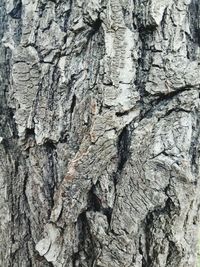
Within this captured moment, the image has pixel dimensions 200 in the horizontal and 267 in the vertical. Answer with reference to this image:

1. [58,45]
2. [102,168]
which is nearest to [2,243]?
[102,168]

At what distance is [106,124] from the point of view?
1.16m

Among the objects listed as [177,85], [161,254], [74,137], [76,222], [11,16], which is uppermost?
[11,16]

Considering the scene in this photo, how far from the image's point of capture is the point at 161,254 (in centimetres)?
124

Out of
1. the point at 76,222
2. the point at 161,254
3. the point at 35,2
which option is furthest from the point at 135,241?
the point at 35,2

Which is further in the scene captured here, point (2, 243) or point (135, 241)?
point (2, 243)

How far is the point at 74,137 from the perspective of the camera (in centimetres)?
→ 123

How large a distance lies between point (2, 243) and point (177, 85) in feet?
2.88

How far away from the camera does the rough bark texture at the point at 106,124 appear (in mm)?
1148

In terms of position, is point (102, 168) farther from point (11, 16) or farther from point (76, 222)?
point (11, 16)

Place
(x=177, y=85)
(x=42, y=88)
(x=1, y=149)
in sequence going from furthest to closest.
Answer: (x=1, y=149)
(x=42, y=88)
(x=177, y=85)

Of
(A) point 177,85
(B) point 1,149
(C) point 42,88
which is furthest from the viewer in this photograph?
(B) point 1,149

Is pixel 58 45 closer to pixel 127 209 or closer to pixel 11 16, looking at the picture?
pixel 11 16

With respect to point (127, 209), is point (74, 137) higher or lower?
higher

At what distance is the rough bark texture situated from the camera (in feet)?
3.77
